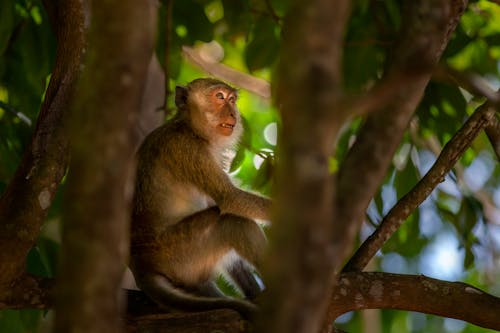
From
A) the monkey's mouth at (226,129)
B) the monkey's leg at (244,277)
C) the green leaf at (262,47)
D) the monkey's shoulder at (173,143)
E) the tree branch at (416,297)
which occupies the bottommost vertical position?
the tree branch at (416,297)

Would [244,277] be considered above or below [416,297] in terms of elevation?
above

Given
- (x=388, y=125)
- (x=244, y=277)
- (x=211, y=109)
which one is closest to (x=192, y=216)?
(x=244, y=277)

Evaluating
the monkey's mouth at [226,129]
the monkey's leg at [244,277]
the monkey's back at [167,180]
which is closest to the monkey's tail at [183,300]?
the monkey's back at [167,180]

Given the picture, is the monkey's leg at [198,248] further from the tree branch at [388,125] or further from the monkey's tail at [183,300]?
the tree branch at [388,125]

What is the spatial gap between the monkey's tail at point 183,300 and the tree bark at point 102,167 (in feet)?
8.13

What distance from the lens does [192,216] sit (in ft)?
19.9

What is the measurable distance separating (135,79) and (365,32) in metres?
5.08

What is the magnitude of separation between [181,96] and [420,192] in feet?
8.09

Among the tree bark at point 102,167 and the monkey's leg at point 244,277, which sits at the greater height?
the monkey's leg at point 244,277

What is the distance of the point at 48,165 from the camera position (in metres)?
5.05

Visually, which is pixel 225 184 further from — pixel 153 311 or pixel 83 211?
pixel 83 211

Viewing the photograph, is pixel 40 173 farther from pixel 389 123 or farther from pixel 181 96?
pixel 389 123

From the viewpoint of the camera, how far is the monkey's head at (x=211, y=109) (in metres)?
6.96

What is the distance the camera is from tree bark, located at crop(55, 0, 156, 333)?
2590mm
